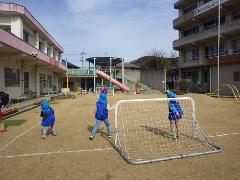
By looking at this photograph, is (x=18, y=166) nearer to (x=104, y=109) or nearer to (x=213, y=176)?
(x=104, y=109)

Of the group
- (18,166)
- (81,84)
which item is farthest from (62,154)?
(81,84)

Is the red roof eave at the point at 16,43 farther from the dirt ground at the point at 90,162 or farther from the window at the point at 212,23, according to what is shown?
the window at the point at 212,23

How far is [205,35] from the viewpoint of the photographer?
117 ft

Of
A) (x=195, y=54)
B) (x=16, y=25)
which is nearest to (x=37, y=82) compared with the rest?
(x=16, y=25)

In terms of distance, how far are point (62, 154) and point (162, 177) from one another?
108 inches

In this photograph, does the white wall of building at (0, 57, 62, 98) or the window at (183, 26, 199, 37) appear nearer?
the white wall of building at (0, 57, 62, 98)

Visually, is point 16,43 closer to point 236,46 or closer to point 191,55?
point 236,46

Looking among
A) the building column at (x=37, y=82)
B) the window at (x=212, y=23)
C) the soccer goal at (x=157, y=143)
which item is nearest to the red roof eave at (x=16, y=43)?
the building column at (x=37, y=82)

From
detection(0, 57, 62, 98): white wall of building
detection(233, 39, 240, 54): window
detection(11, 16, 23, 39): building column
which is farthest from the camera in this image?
detection(233, 39, 240, 54): window

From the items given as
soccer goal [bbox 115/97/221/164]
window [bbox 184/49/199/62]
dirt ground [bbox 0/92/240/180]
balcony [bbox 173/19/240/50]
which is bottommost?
dirt ground [bbox 0/92/240/180]

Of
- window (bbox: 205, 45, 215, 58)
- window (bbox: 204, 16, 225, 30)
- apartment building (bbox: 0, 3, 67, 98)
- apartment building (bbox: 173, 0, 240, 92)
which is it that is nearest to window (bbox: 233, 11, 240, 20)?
apartment building (bbox: 173, 0, 240, 92)

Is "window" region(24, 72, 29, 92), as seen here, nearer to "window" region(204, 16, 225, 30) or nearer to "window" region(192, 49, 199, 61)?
"window" region(204, 16, 225, 30)

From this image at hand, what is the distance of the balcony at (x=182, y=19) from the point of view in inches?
1528

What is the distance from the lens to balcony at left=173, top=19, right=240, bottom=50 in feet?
101
